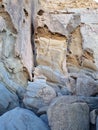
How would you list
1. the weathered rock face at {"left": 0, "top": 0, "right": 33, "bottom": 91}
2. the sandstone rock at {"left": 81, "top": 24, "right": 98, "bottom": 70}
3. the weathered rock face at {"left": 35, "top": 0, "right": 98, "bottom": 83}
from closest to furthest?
the weathered rock face at {"left": 0, "top": 0, "right": 33, "bottom": 91} < the weathered rock face at {"left": 35, "top": 0, "right": 98, "bottom": 83} < the sandstone rock at {"left": 81, "top": 24, "right": 98, "bottom": 70}

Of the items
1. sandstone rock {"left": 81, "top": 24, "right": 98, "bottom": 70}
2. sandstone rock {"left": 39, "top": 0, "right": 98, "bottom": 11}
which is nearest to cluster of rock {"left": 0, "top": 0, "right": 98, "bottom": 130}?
sandstone rock {"left": 81, "top": 24, "right": 98, "bottom": 70}

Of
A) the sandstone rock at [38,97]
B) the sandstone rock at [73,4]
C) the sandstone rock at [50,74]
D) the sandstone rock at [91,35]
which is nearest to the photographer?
the sandstone rock at [38,97]

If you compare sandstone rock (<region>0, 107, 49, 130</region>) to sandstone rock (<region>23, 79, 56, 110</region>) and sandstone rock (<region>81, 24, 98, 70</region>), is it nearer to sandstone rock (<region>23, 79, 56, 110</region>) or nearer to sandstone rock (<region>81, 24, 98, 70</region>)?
sandstone rock (<region>23, 79, 56, 110</region>)

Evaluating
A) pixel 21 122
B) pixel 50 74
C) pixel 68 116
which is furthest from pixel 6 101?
pixel 50 74

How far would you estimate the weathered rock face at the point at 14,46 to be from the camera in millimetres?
6511

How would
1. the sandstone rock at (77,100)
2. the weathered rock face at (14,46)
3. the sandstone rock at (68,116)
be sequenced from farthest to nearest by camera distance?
the weathered rock face at (14,46)
the sandstone rock at (77,100)
the sandstone rock at (68,116)

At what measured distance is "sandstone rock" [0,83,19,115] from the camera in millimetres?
4909

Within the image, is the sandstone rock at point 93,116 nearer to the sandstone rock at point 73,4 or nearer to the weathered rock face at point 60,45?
the weathered rock face at point 60,45

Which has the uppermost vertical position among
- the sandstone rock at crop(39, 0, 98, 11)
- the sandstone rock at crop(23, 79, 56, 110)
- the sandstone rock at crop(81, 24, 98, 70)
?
the sandstone rock at crop(23, 79, 56, 110)

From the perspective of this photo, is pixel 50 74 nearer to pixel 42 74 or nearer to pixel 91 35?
pixel 42 74

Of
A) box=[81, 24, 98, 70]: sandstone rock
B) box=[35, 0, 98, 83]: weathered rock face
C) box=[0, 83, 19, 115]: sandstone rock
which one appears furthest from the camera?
box=[81, 24, 98, 70]: sandstone rock

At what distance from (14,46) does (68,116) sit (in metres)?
3.41

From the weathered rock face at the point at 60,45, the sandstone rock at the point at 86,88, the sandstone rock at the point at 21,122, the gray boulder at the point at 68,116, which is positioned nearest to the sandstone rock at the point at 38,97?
the sandstone rock at the point at 86,88

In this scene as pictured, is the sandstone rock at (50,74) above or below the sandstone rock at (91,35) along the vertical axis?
above
